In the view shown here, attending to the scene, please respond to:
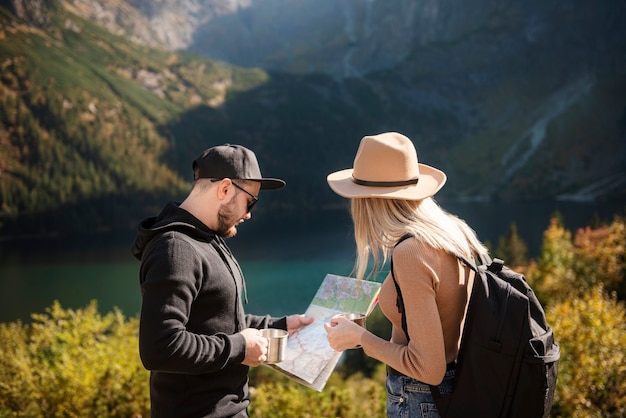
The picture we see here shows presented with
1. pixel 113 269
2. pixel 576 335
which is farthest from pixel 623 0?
pixel 576 335

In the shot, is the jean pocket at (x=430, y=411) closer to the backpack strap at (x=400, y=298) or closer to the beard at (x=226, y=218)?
the backpack strap at (x=400, y=298)

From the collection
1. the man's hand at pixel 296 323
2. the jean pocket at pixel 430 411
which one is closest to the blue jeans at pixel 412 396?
the jean pocket at pixel 430 411

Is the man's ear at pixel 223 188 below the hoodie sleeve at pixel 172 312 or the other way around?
the other way around

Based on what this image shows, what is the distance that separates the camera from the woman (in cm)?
191

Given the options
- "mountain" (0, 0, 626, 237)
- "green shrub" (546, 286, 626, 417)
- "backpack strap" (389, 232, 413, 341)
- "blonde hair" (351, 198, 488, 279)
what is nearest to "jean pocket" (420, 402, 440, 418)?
"backpack strap" (389, 232, 413, 341)

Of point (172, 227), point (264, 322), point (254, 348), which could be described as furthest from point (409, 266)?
point (264, 322)

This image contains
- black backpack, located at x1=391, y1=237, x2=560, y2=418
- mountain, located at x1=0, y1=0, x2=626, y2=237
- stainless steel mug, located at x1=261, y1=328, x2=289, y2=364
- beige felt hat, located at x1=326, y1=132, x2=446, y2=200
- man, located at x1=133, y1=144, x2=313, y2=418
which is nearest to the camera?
black backpack, located at x1=391, y1=237, x2=560, y2=418

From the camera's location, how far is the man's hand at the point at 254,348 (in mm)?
2279

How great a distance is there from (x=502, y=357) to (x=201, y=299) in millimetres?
1320

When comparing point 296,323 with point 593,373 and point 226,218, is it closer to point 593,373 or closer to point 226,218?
point 226,218

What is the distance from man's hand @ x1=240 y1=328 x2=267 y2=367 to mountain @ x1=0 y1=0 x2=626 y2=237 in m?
88.8

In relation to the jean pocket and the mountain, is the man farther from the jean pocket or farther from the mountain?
the mountain

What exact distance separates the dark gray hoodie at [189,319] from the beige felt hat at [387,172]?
72 centimetres

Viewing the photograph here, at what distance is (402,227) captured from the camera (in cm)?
202
